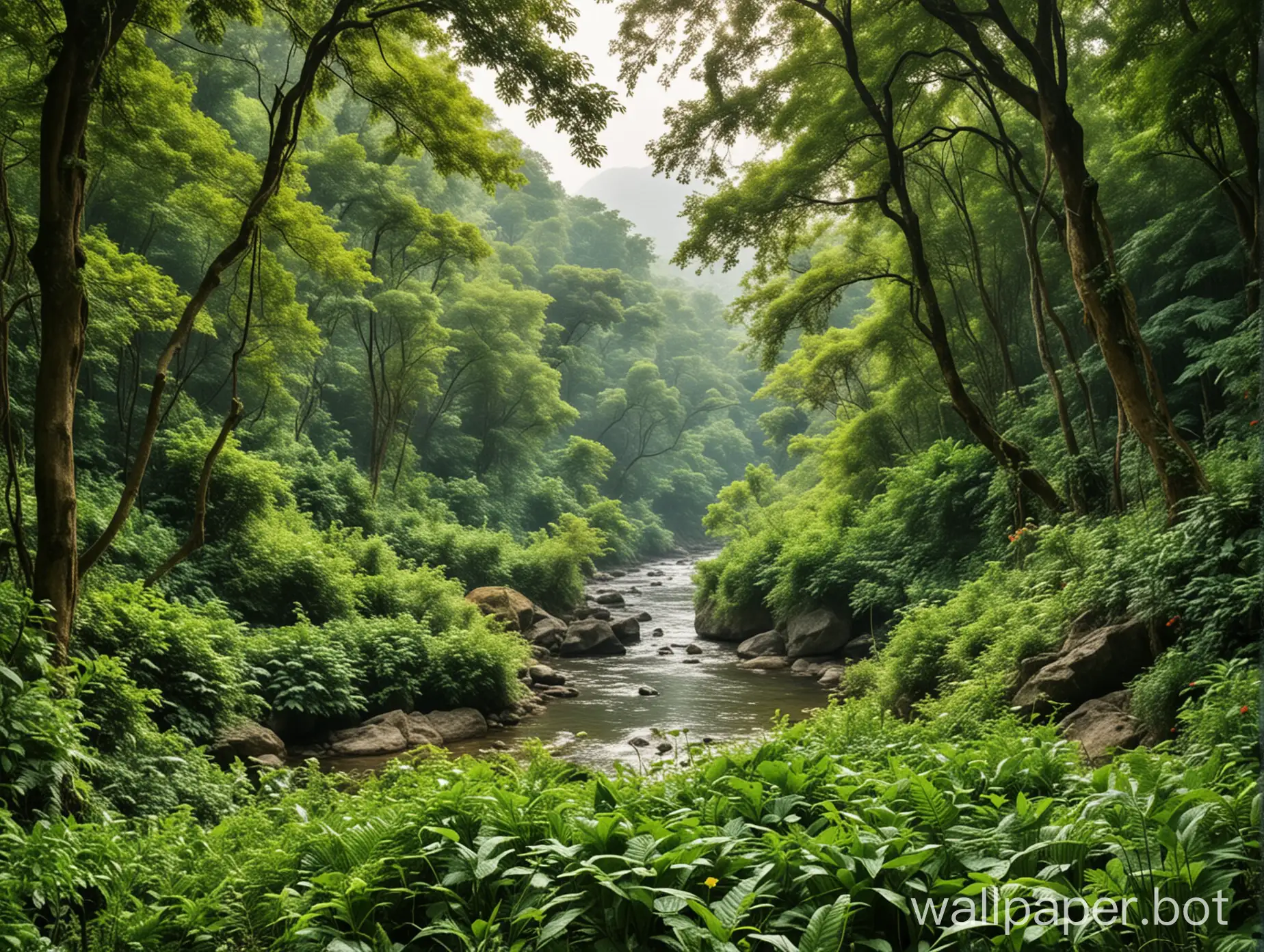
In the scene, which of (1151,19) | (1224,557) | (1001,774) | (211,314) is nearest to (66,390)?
(1001,774)

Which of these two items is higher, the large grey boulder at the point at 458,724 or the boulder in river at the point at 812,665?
the boulder in river at the point at 812,665

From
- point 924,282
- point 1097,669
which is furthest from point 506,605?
point 1097,669

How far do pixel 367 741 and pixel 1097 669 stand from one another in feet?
25.4

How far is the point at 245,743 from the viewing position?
8172 millimetres

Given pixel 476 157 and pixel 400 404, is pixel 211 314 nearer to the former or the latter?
pixel 400 404

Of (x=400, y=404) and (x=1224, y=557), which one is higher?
(x=400, y=404)

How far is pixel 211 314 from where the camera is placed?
17.4 meters

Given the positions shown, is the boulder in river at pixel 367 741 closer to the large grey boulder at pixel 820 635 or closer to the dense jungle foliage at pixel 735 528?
the dense jungle foliage at pixel 735 528

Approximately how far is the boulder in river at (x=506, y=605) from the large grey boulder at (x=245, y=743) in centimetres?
766

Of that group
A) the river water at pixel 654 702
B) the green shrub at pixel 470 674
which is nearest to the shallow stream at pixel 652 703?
the river water at pixel 654 702

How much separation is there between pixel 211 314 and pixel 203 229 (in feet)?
8.75

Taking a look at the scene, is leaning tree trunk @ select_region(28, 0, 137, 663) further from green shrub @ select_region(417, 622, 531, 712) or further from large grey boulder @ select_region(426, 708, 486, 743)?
green shrub @ select_region(417, 622, 531, 712)

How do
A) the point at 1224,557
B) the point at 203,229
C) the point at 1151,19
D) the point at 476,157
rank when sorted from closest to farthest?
the point at 1224,557 < the point at 476,157 < the point at 1151,19 < the point at 203,229

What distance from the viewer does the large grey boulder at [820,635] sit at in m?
14.9
